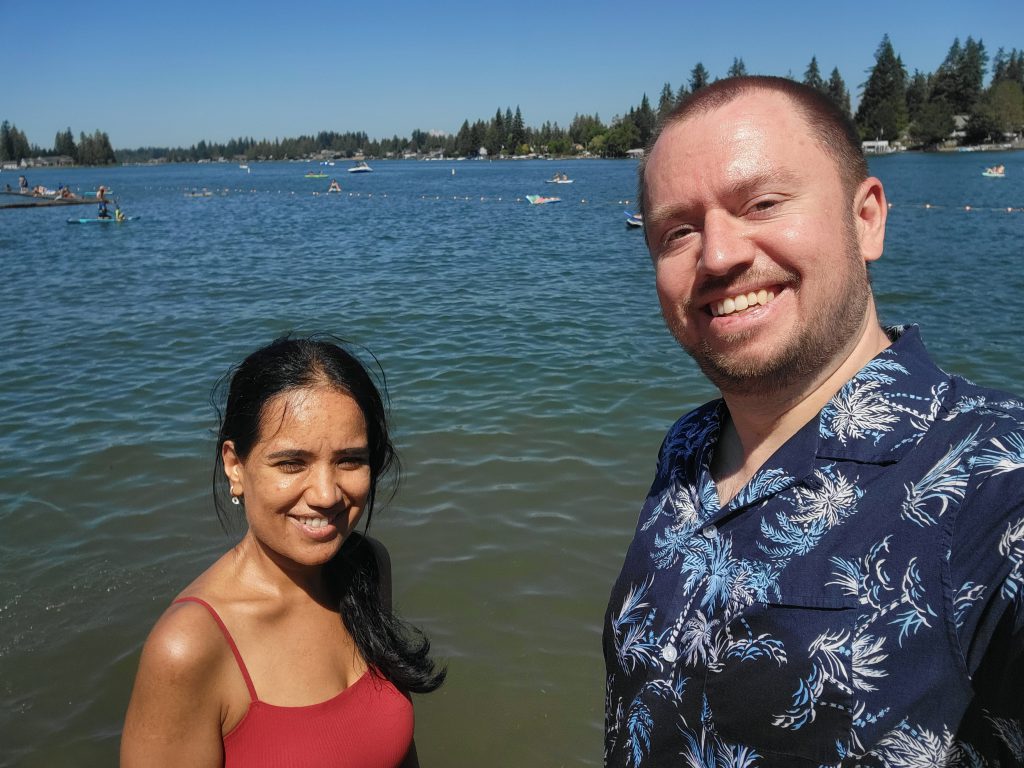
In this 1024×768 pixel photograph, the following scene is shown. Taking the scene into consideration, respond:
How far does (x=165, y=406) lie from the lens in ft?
31.4

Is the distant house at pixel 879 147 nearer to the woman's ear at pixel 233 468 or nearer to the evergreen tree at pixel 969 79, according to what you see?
the evergreen tree at pixel 969 79

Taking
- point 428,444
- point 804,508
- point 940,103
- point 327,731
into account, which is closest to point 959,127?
point 940,103

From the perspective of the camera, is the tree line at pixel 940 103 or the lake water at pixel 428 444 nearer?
the lake water at pixel 428 444

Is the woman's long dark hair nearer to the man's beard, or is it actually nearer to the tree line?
the man's beard

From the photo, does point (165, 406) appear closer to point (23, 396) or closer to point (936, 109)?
point (23, 396)

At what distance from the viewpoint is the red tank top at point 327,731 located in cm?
213

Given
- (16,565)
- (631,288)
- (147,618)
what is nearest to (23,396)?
(16,565)

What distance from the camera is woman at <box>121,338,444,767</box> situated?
2025mm

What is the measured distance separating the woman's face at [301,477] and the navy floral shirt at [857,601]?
1011 mm


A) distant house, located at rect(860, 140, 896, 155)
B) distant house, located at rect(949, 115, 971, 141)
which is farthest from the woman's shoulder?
distant house, located at rect(949, 115, 971, 141)

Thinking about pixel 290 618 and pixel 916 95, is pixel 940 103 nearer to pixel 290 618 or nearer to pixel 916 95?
pixel 916 95

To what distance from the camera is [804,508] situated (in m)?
1.60

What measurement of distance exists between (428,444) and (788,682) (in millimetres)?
6838

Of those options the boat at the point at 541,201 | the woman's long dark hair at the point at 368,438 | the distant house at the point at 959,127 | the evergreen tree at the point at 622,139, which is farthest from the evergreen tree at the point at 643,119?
the woman's long dark hair at the point at 368,438
